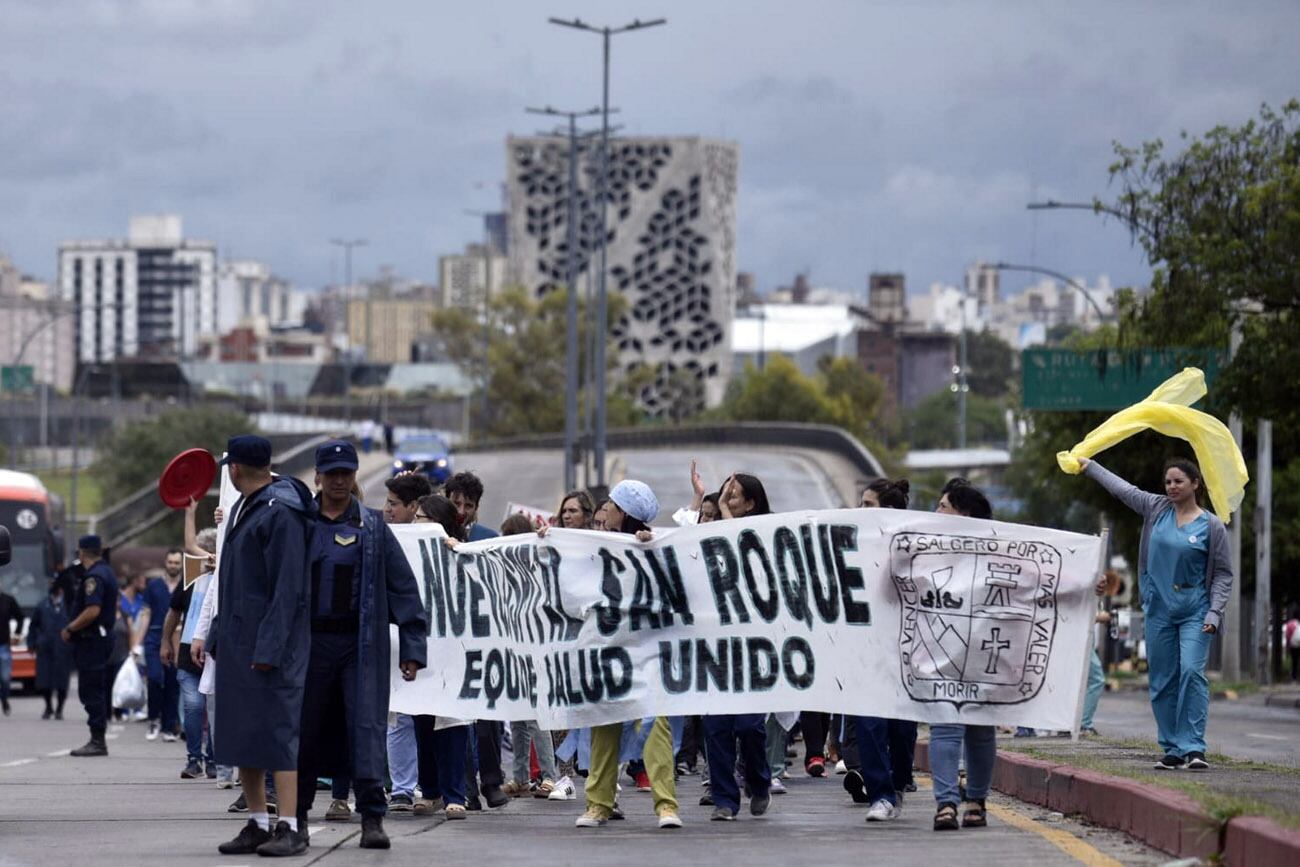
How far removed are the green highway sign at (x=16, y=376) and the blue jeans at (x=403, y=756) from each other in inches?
2079

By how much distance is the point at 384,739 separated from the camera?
10.8m

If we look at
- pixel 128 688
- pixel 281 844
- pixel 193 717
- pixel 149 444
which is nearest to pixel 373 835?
pixel 281 844

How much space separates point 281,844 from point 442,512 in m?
3.21

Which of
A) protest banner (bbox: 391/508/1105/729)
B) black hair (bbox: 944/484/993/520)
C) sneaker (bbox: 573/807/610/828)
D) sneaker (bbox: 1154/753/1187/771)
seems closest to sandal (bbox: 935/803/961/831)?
protest banner (bbox: 391/508/1105/729)

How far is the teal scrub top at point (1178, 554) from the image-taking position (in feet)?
43.7

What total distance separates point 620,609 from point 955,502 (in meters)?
1.79

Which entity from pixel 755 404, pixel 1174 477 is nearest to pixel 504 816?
pixel 1174 477

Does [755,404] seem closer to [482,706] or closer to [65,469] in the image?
[65,469]

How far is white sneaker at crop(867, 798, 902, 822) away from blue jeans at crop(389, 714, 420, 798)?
260 centimetres

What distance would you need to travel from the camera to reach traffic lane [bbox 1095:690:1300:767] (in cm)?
1964

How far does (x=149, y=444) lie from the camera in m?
129

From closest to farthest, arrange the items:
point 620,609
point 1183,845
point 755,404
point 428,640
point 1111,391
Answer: point 1183,845 < point 620,609 < point 428,640 < point 1111,391 < point 755,404

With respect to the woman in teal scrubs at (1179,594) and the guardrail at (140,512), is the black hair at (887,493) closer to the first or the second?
the woman in teal scrubs at (1179,594)

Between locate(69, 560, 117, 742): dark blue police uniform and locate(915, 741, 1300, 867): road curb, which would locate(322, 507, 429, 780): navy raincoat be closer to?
locate(915, 741, 1300, 867): road curb
